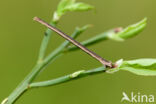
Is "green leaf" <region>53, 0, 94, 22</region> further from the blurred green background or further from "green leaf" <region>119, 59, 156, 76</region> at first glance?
the blurred green background

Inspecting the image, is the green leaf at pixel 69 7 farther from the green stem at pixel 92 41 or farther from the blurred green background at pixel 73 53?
the blurred green background at pixel 73 53

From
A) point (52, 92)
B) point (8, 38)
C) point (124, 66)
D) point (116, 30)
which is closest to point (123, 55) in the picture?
point (52, 92)

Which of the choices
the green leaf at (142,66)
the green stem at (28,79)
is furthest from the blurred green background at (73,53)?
the green leaf at (142,66)

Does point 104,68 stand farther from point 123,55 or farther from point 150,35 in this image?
point 150,35

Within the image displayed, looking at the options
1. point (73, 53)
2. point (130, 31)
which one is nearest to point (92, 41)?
point (130, 31)

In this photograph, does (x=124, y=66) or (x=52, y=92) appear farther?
(x=52, y=92)

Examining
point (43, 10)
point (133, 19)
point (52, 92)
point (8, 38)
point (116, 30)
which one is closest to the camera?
point (116, 30)

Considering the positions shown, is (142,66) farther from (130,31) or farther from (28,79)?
(28,79)
